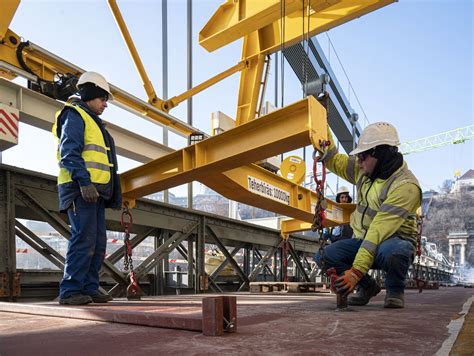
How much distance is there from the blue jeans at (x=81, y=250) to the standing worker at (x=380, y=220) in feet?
5.41

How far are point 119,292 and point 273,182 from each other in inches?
101

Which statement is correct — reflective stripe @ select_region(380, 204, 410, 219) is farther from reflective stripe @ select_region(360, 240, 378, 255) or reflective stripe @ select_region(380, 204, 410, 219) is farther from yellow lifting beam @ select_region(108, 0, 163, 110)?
yellow lifting beam @ select_region(108, 0, 163, 110)

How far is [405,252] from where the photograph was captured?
283 cm

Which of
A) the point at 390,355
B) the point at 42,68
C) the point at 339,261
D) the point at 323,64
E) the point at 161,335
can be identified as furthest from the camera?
the point at 323,64

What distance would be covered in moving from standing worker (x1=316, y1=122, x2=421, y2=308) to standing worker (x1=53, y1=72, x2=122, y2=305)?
1668 mm

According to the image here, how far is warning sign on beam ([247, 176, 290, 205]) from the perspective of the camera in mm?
5113

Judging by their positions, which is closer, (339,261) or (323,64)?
(339,261)

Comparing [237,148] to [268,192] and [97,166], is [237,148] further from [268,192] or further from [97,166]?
[268,192]

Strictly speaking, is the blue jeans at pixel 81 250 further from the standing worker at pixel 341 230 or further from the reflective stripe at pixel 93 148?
the standing worker at pixel 341 230

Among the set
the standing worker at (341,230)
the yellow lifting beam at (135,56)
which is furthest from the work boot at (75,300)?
the yellow lifting beam at (135,56)

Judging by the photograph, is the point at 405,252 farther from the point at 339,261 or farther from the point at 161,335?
the point at 161,335

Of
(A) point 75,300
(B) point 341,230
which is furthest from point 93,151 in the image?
(B) point 341,230

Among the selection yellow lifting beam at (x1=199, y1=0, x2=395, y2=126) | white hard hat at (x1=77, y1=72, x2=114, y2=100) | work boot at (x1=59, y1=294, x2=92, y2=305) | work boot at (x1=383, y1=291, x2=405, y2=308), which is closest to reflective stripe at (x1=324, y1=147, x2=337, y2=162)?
work boot at (x1=383, y1=291, x2=405, y2=308)

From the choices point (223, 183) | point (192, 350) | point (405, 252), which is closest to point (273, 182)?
point (223, 183)
